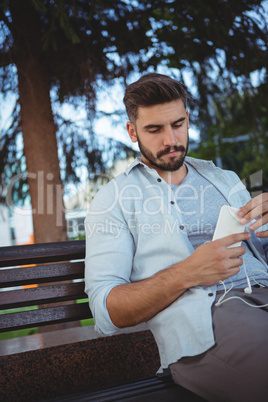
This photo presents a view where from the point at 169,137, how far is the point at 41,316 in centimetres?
119

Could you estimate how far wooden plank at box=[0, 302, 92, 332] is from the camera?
2.18 metres

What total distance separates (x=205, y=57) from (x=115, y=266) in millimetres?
2972

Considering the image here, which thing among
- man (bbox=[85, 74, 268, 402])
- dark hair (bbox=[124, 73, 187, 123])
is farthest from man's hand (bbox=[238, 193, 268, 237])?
dark hair (bbox=[124, 73, 187, 123])

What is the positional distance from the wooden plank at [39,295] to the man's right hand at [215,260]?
2.74ft

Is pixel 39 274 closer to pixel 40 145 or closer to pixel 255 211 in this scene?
pixel 255 211

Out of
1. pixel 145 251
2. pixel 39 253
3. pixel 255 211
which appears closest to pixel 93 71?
pixel 39 253

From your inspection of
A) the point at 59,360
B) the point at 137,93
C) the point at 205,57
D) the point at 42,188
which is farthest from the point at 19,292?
the point at 205,57

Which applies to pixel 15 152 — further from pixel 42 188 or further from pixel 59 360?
pixel 59 360

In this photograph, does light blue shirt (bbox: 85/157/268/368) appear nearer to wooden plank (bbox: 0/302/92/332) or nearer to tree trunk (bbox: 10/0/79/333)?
wooden plank (bbox: 0/302/92/332)

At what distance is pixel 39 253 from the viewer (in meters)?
2.27

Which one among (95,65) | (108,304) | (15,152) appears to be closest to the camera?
(108,304)

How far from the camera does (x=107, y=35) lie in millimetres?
3775

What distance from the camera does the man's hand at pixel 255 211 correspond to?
170cm
